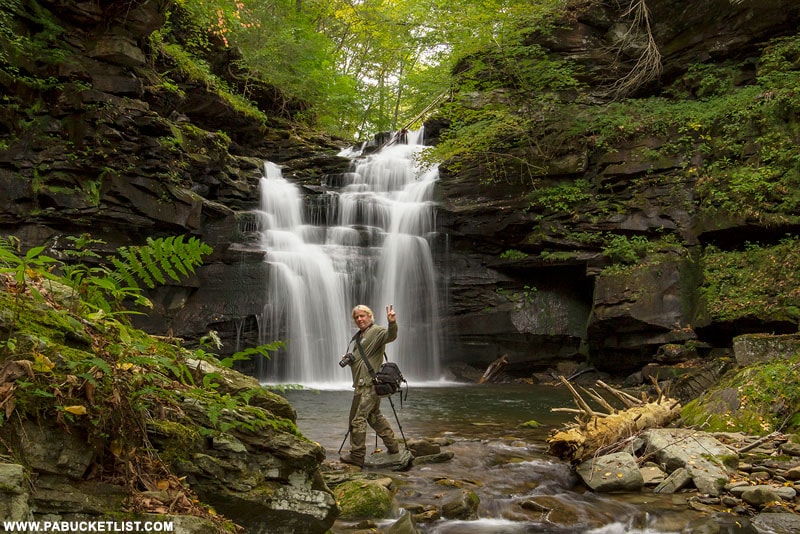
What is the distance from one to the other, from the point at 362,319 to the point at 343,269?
34.8ft

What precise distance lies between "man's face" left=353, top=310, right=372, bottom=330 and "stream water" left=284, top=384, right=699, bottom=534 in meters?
1.06

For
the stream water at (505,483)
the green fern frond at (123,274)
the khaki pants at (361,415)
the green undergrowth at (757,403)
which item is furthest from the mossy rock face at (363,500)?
the green undergrowth at (757,403)

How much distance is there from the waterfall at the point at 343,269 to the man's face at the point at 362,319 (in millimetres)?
9598

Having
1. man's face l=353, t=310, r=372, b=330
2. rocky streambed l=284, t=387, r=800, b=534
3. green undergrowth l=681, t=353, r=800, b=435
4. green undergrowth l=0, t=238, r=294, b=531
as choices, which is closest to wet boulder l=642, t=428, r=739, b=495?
rocky streambed l=284, t=387, r=800, b=534

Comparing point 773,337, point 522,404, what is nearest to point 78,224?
point 522,404

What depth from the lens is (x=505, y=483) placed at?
579 centimetres

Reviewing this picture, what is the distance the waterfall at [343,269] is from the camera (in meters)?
15.7

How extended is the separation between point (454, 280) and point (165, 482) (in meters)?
15.4

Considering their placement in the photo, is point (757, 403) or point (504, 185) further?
point (504, 185)

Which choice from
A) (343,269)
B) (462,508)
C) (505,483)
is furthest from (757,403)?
(343,269)

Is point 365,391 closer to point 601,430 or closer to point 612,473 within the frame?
point 612,473

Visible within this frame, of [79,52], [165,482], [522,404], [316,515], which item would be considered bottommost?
[522,404]

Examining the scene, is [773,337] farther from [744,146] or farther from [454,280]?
[454,280]

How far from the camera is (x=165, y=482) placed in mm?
2590
